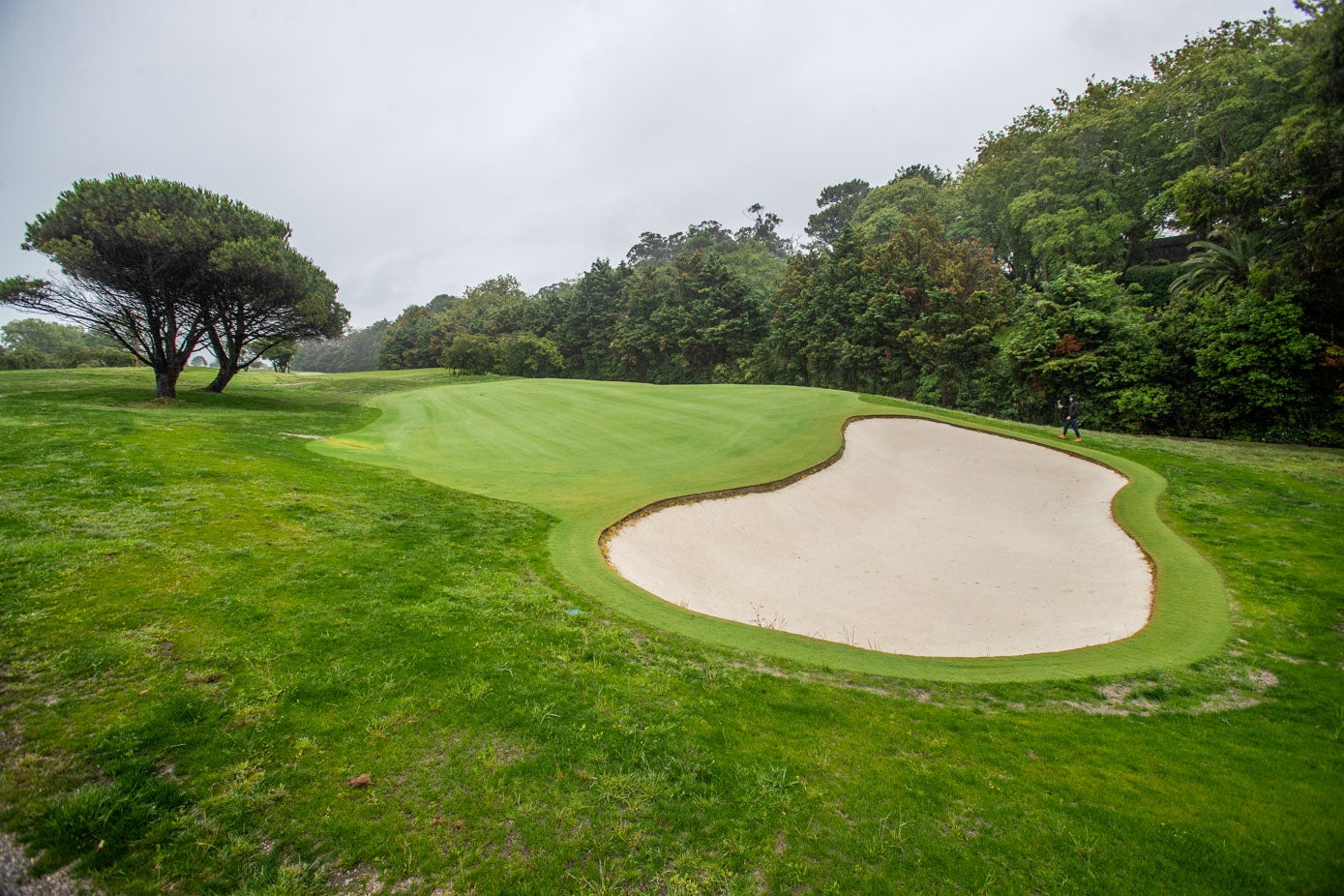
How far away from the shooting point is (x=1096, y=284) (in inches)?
822

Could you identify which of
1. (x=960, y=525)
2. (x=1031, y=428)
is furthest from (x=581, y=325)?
(x=960, y=525)

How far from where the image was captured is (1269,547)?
824 cm

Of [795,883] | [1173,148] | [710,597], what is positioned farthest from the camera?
[1173,148]

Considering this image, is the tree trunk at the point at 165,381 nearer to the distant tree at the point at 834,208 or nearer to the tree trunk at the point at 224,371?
the tree trunk at the point at 224,371

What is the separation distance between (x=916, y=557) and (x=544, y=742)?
795cm

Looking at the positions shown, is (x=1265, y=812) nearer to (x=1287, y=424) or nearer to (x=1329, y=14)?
(x=1329, y=14)

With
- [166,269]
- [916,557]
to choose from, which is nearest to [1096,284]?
[916,557]

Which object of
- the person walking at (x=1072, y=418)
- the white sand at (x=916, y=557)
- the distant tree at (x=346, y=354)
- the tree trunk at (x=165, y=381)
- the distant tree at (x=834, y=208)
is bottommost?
the white sand at (x=916, y=557)

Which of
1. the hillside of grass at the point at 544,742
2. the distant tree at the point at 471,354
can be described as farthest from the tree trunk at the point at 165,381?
the distant tree at the point at 471,354

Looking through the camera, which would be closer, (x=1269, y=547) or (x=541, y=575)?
(x=541, y=575)

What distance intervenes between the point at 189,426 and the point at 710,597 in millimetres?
14305

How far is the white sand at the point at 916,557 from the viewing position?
7266 millimetres

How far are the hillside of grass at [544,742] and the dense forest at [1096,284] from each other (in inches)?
359

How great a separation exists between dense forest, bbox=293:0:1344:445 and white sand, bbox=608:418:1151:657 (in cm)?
784
